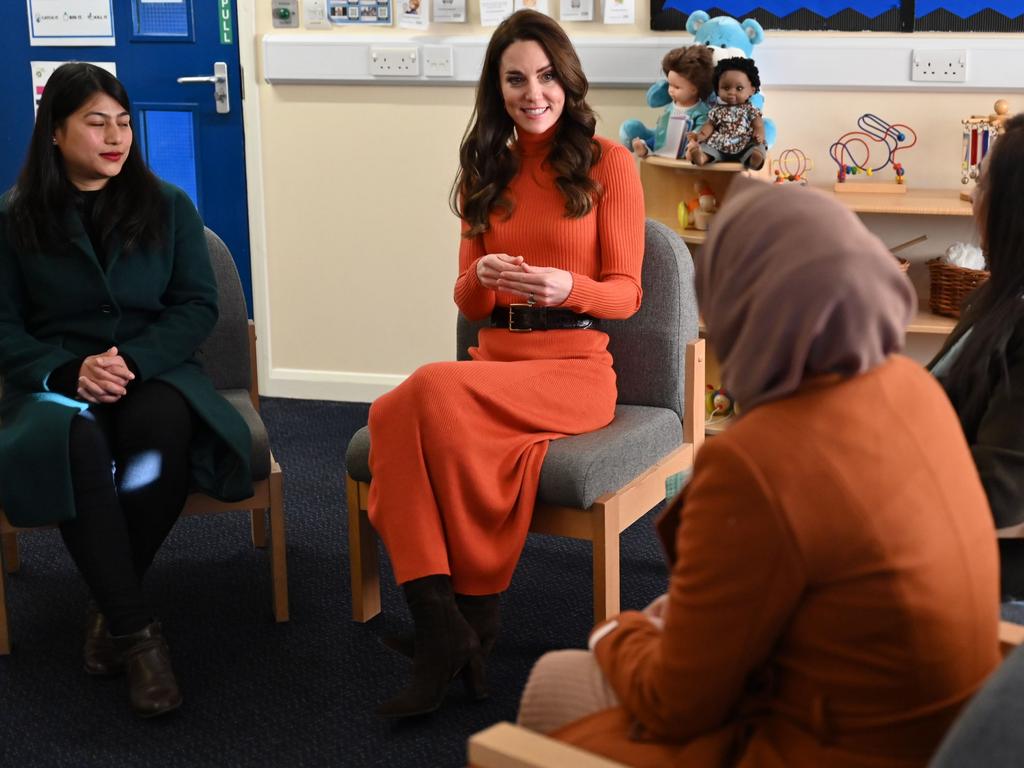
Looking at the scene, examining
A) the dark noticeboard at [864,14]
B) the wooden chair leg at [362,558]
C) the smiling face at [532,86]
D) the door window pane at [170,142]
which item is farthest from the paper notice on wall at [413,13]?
the wooden chair leg at [362,558]

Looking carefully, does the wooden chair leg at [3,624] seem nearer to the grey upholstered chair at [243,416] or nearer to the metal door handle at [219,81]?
the grey upholstered chair at [243,416]

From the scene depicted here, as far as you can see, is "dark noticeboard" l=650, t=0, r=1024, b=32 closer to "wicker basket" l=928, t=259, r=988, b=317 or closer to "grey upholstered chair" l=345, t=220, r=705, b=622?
"wicker basket" l=928, t=259, r=988, b=317

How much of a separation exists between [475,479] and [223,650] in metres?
0.71

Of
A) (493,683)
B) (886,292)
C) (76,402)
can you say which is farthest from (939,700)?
(76,402)

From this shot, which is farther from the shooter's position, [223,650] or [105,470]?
[223,650]

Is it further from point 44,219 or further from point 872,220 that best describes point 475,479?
point 872,220

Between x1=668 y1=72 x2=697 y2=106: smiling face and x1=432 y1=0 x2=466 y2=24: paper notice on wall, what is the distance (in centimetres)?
79

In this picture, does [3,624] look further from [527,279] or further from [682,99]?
[682,99]

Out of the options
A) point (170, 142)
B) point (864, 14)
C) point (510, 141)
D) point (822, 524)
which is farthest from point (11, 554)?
point (864, 14)

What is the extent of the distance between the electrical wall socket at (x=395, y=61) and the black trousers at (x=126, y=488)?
1.89 meters

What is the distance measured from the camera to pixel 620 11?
3.79 metres

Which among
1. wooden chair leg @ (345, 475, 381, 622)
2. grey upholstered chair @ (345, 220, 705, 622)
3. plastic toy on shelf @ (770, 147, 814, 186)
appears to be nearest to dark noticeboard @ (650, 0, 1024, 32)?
plastic toy on shelf @ (770, 147, 814, 186)

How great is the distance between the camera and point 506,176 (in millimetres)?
2605

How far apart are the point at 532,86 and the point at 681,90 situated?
3.60ft
